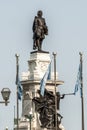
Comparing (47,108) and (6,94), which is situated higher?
(6,94)

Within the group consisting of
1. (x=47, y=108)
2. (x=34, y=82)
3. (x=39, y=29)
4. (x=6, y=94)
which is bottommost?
(x=47, y=108)

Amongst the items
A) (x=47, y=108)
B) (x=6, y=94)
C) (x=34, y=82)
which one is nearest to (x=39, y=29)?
(x=34, y=82)

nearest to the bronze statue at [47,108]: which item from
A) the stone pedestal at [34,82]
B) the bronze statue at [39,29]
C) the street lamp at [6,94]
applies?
the stone pedestal at [34,82]

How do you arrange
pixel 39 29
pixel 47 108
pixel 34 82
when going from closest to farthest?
pixel 34 82 < pixel 47 108 < pixel 39 29

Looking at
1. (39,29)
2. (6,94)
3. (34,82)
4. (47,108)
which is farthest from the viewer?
(39,29)

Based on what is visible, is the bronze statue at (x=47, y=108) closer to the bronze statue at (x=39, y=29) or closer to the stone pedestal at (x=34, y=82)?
the stone pedestal at (x=34, y=82)

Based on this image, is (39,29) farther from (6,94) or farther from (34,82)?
(6,94)

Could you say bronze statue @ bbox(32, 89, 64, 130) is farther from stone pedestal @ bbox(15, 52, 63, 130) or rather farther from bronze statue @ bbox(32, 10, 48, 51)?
bronze statue @ bbox(32, 10, 48, 51)

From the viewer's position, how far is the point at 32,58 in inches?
2867

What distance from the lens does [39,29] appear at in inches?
2950

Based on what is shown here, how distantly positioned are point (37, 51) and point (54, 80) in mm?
4807

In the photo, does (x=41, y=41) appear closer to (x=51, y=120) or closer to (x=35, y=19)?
(x=35, y=19)

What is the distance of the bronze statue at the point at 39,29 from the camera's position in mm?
74531

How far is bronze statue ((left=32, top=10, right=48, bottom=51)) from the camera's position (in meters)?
74.5
